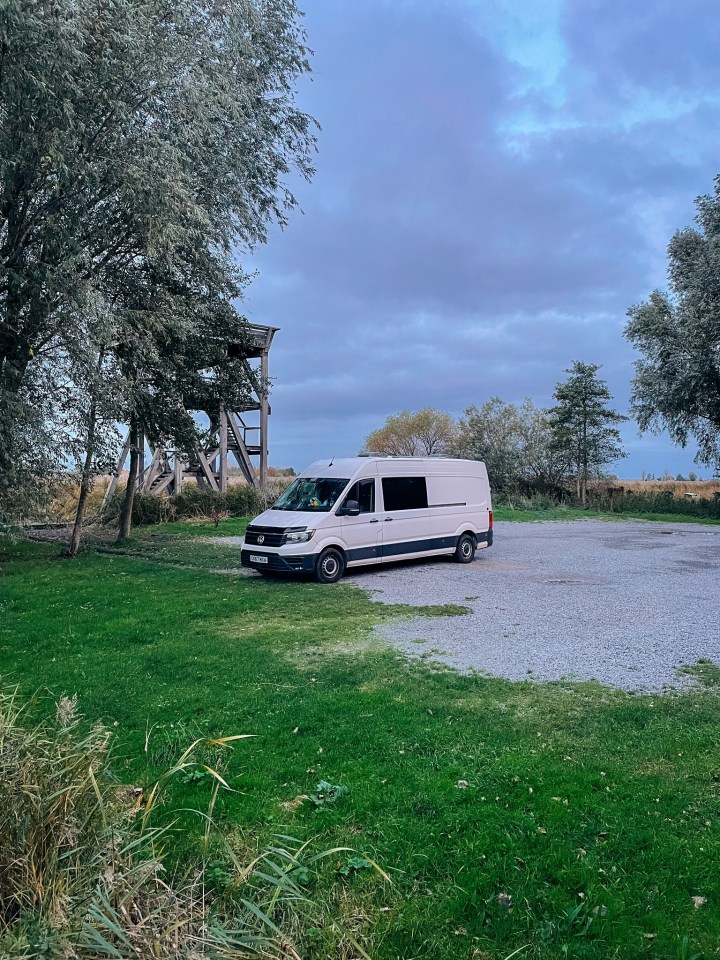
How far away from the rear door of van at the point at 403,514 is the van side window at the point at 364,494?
0.26 m

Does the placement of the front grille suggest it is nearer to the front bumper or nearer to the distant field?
the front bumper

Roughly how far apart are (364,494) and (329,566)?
162 cm

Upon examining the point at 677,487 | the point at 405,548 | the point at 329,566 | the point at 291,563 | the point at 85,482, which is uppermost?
the point at 677,487

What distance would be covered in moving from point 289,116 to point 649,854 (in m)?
16.4

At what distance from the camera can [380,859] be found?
3236 millimetres

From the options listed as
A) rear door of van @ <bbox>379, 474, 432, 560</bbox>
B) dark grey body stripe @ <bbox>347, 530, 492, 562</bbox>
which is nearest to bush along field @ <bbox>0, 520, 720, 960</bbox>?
dark grey body stripe @ <bbox>347, 530, 492, 562</bbox>

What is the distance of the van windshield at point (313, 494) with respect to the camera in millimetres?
12438

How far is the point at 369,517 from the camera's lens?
12.8m

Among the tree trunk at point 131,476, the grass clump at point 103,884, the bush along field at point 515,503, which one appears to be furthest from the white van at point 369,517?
the grass clump at point 103,884

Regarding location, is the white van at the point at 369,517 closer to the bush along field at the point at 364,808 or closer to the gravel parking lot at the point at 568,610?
the gravel parking lot at the point at 568,610

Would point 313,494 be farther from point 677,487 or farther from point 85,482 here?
point 677,487

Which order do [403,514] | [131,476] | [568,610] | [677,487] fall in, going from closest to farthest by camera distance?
[568,610]
[403,514]
[131,476]
[677,487]

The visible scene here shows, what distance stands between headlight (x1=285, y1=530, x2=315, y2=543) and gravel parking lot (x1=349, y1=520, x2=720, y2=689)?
4.51ft

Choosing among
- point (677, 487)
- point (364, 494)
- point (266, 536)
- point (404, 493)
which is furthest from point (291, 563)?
point (677, 487)
